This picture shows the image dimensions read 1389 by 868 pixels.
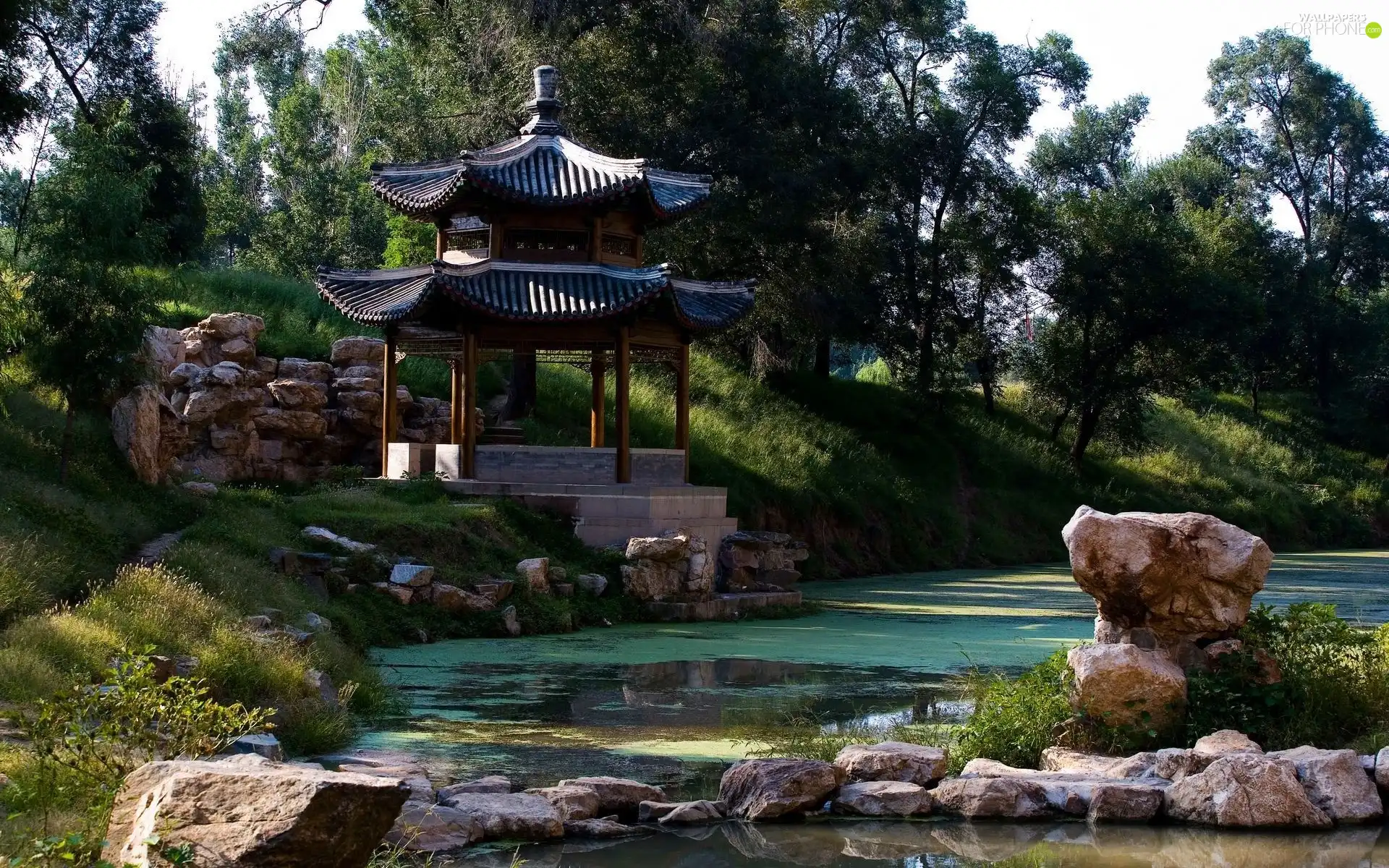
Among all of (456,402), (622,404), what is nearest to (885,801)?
(622,404)

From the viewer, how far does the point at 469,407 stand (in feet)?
73.3

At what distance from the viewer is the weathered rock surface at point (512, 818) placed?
8.21 metres

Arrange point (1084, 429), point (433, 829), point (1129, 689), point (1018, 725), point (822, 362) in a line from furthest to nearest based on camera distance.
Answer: point (1084, 429) < point (822, 362) < point (1018, 725) < point (1129, 689) < point (433, 829)

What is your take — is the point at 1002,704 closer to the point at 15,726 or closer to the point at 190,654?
the point at 190,654

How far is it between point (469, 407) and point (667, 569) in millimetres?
4094

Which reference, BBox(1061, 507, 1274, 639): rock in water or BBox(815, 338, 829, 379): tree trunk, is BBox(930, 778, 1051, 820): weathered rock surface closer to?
BBox(1061, 507, 1274, 639): rock in water

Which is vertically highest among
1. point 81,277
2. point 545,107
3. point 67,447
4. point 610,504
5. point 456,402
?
point 545,107

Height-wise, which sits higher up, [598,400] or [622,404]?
[598,400]

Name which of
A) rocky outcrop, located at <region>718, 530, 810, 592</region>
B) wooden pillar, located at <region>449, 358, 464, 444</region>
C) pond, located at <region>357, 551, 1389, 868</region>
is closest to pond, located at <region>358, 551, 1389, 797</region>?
pond, located at <region>357, 551, 1389, 868</region>

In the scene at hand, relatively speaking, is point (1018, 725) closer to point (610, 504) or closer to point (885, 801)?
point (885, 801)

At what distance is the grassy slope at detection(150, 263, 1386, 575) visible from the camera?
101 ft

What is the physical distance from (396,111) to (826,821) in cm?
2524

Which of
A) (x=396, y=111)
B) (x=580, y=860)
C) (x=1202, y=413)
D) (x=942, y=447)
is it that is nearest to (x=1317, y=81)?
(x=1202, y=413)

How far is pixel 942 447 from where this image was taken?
4047 cm
